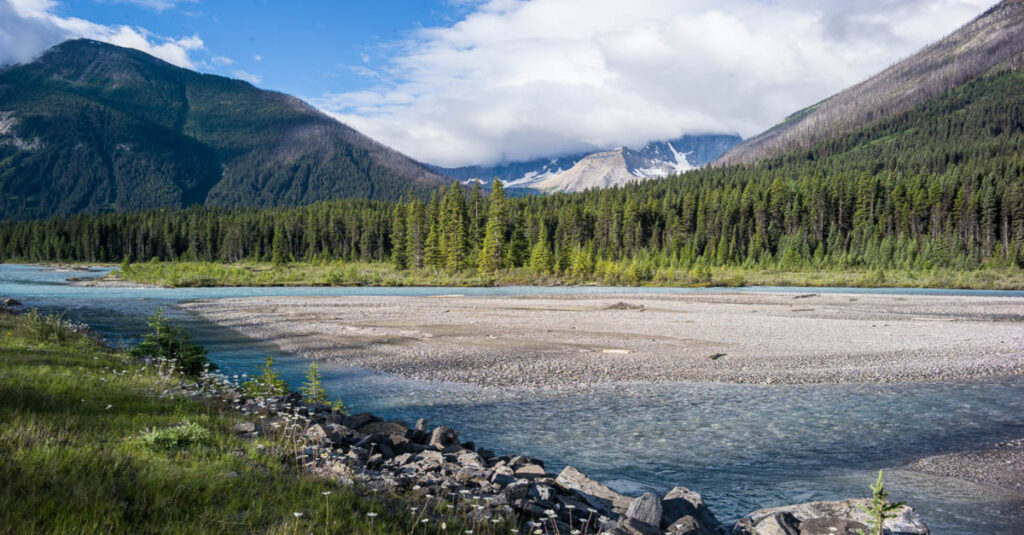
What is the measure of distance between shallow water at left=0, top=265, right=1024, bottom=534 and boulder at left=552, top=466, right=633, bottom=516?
1.12 metres

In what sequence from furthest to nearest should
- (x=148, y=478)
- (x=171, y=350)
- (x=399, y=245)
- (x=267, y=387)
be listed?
(x=399, y=245) < (x=171, y=350) < (x=267, y=387) < (x=148, y=478)

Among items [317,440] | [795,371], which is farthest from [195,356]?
[795,371]

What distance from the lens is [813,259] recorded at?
352ft

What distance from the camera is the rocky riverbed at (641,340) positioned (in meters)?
18.7

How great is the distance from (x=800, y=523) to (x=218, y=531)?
7111mm

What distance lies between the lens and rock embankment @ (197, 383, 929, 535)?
6.45 m

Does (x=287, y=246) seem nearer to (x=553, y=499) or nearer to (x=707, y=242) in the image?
(x=707, y=242)

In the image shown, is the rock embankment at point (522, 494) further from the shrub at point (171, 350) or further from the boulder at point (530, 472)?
the shrub at point (171, 350)

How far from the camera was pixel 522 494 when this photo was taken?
23.1ft

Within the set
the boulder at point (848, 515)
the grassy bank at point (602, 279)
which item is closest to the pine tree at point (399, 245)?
the grassy bank at point (602, 279)

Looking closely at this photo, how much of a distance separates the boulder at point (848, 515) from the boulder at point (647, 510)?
1.68m

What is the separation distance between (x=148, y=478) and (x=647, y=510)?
5.95 meters

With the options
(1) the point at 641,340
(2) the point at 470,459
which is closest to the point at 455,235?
(1) the point at 641,340

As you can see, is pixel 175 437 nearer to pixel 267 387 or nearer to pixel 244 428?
pixel 244 428
